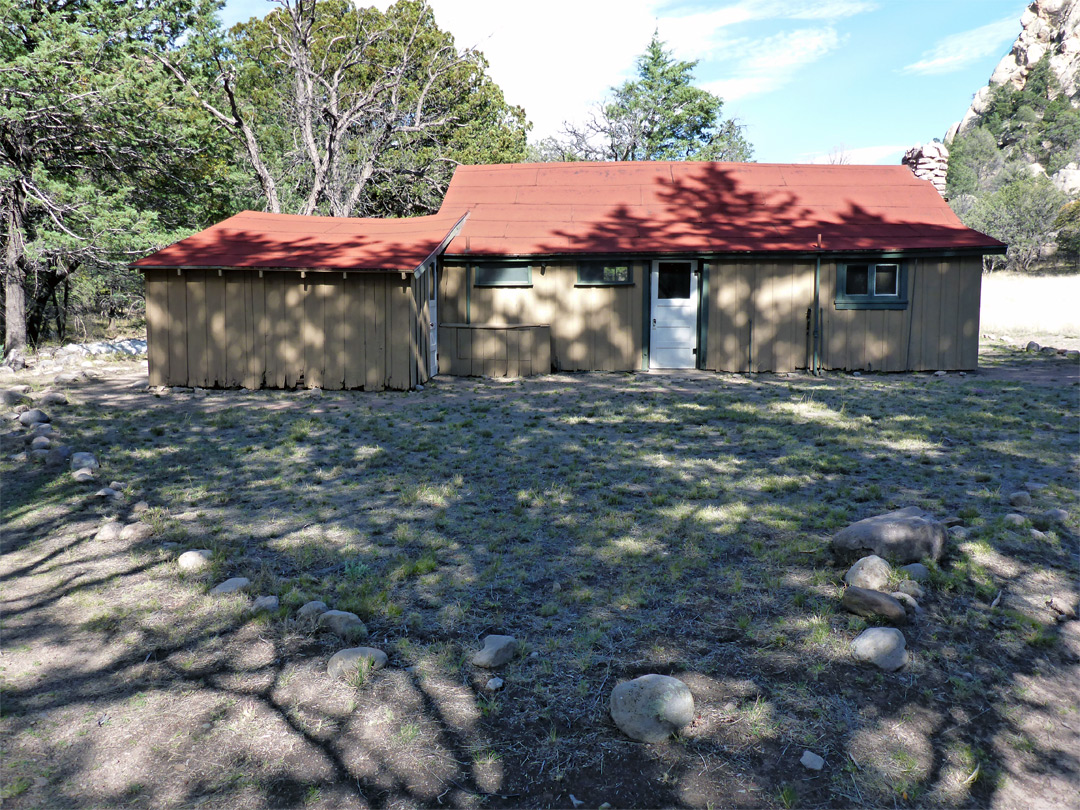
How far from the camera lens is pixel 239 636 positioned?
12.9 feet

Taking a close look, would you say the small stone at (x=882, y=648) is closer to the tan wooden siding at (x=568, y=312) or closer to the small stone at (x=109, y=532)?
the small stone at (x=109, y=532)

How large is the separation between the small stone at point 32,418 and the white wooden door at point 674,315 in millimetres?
9639

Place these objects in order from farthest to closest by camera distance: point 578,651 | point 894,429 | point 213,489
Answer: point 894,429
point 213,489
point 578,651

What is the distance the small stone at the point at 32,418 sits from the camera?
850 cm

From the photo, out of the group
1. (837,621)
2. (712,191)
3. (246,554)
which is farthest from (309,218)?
(837,621)

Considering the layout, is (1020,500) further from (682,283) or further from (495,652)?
(682,283)

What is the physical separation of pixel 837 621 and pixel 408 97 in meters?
26.4

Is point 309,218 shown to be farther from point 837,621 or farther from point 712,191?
point 837,621

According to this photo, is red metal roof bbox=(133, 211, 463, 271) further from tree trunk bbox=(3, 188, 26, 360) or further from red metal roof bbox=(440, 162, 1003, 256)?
tree trunk bbox=(3, 188, 26, 360)

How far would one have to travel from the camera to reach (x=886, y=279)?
14.0 m

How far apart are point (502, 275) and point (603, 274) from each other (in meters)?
1.88

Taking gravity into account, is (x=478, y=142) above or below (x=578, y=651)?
above

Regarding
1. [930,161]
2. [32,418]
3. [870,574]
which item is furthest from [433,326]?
[930,161]

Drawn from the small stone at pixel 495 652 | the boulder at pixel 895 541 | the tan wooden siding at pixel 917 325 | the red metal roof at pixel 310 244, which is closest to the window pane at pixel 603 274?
the red metal roof at pixel 310 244
